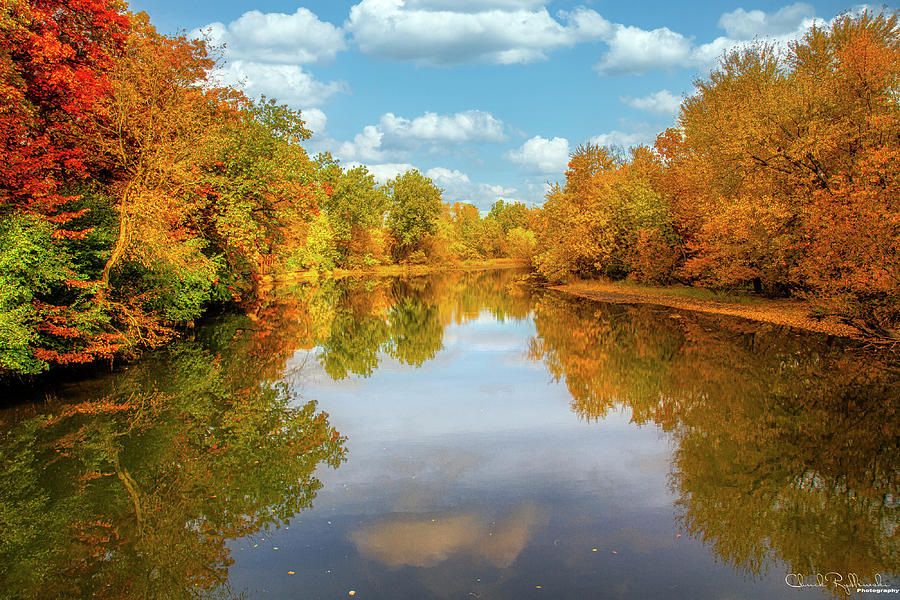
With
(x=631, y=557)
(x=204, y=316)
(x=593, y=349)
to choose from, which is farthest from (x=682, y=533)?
(x=204, y=316)

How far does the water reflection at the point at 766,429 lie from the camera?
6.96 metres

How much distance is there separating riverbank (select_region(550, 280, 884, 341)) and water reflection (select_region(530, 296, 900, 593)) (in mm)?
2269

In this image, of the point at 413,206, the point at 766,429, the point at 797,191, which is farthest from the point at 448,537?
the point at 413,206

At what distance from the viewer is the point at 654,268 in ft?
129

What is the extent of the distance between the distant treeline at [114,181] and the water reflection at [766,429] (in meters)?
13.0

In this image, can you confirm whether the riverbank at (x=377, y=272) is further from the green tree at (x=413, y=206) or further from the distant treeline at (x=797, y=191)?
the distant treeline at (x=797, y=191)

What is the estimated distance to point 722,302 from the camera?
32656 millimetres

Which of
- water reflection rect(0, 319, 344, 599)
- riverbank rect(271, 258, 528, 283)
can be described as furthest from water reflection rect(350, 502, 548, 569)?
riverbank rect(271, 258, 528, 283)

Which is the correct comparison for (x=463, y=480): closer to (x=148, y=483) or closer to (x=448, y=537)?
(x=448, y=537)

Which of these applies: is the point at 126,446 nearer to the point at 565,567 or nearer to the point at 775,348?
the point at 565,567

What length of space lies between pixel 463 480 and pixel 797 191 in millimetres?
21578

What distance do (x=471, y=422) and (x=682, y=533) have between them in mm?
5504
